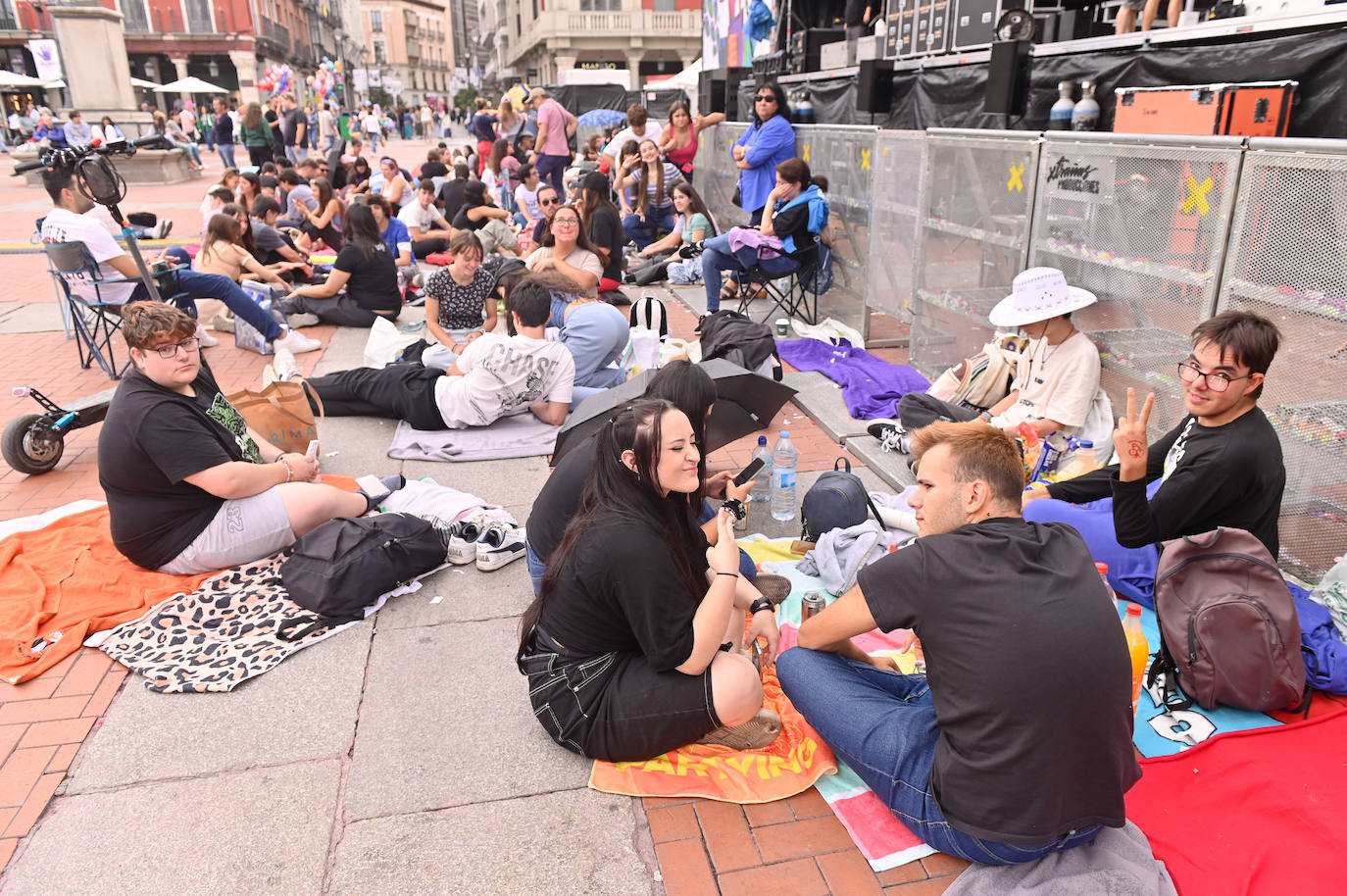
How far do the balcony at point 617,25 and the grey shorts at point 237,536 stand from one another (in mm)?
43851

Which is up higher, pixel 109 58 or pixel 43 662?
pixel 109 58

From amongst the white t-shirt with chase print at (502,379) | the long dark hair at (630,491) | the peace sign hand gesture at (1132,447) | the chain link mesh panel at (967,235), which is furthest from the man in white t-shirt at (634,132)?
the long dark hair at (630,491)

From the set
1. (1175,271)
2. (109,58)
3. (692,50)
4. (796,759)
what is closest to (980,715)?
(796,759)

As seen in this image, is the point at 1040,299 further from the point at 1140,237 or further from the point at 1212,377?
the point at 1212,377

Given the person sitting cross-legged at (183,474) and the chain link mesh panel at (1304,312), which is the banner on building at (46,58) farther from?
the chain link mesh panel at (1304,312)

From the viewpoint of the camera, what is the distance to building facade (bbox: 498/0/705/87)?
4291 cm

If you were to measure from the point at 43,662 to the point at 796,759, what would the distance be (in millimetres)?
3080

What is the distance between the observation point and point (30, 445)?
5.33 m

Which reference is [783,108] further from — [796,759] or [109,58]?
[109,58]

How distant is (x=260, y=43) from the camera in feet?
177

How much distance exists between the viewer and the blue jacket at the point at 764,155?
352 inches

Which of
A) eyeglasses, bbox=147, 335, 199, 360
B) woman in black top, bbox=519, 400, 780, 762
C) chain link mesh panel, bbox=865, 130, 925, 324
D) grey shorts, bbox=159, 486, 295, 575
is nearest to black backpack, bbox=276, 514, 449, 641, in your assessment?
grey shorts, bbox=159, 486, 295, 575

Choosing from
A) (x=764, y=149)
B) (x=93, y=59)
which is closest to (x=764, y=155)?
(x=764, y=149)

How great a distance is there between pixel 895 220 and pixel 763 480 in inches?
124
